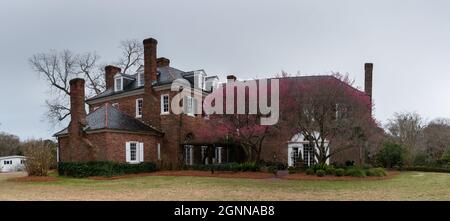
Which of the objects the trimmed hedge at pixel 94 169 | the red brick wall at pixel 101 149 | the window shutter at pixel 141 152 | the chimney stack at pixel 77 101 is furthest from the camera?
the window shutter at pixel 141 152

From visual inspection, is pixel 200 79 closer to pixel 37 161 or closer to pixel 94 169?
pixel 94 169

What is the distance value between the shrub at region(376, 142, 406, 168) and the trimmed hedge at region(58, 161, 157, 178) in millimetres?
21489

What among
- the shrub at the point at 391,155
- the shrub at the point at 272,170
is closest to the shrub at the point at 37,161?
the shrub at the point at 272,170

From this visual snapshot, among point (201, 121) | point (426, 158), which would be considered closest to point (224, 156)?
point (201, 121)

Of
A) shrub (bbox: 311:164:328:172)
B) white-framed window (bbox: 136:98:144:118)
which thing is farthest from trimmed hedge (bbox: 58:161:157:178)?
shrub (bbox: 311:164:328:172)

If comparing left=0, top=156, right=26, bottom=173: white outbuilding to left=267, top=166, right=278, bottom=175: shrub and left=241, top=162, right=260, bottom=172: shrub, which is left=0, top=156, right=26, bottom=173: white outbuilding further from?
left=267, top=166, right=278, bottom=175: shrub

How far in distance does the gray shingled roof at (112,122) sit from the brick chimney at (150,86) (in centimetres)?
85

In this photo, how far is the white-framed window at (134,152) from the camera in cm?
2931

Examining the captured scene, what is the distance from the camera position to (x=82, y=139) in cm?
2831

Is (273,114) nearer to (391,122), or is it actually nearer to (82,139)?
(82,139)

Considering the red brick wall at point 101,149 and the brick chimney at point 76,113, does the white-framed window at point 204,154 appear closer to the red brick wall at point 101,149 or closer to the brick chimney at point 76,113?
the red brick wall at point 101,149

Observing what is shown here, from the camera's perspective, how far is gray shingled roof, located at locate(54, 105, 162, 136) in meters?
28.5

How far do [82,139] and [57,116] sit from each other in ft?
78.2

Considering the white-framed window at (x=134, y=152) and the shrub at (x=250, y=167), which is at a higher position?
the white-framed window at (x=134, y=152)
